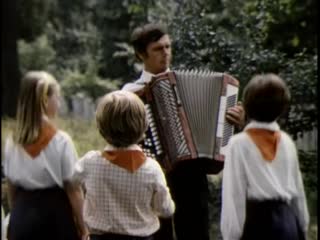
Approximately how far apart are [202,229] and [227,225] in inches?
37.6

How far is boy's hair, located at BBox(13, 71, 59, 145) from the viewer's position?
11.0 feet

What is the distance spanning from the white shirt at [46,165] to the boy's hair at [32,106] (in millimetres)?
60

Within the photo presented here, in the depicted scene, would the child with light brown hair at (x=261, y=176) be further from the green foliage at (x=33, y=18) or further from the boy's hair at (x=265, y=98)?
the green foliage at (x=33, y=18)

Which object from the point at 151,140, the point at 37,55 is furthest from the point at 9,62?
the point at 151,140

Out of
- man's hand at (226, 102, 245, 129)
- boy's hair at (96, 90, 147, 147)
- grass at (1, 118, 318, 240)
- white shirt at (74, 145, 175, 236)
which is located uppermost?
boy's hair at (96, 90, 147, 147)

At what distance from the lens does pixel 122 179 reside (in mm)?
3197

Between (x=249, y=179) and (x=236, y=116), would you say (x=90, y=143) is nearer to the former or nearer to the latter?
(x=236, y=116)

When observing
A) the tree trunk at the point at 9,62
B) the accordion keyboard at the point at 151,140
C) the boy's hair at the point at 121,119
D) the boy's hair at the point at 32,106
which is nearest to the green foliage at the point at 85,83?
the tree trunk at the point at 9,62

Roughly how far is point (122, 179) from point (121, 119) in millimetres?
239

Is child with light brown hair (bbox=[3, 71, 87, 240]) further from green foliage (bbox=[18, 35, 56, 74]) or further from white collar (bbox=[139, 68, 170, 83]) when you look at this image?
green foliage (bbox=[18, 35, 56, 74])

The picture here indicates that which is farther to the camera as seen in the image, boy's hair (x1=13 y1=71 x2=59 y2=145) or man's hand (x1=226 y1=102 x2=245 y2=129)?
man's hand (x1=226 y1=102 x2=245 y2=129)

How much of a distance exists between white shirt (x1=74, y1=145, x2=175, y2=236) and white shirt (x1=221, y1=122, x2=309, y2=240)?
26cm

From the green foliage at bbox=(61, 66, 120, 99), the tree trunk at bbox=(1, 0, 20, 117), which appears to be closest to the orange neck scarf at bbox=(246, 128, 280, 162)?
the tree trunk at bbox=(1, 0, 20, 117)

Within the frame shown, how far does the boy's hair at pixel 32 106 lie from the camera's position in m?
3.34
